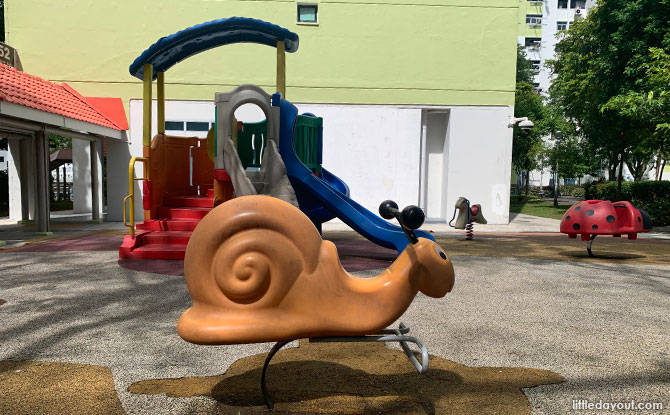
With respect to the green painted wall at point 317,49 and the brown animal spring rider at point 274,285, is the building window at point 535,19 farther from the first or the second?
the brown animal spring rider at point 274,285

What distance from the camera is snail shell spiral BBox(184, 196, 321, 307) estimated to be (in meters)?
2.11

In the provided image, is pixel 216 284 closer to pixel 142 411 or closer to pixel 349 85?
pixel 142 411

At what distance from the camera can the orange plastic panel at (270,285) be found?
2.11 m

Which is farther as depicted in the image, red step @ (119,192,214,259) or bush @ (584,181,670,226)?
bush @ (584,181,670,226)

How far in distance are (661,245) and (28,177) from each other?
55.4 ft

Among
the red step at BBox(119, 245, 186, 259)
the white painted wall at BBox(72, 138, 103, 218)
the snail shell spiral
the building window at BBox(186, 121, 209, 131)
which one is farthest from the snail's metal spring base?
the white painted wall at BBox(72, 138, 103, 218)

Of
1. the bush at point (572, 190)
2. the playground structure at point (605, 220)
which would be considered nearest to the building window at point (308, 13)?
the playground structure at point (605, 220)

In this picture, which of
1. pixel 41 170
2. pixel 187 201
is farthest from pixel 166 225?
pixel 41 170

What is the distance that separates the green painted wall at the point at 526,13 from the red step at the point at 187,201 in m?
48.1

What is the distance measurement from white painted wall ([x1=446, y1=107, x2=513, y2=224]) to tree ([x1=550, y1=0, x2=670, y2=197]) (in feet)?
10.9

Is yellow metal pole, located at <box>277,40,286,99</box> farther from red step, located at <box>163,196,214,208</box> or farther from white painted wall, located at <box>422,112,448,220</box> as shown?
white painted wall, located at <box>422,112,448,220</box>

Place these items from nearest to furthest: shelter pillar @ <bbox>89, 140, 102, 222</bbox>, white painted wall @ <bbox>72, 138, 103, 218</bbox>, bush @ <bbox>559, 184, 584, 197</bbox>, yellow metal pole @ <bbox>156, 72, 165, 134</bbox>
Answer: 1. yellow metal pole @ <bbox>156, 72, 165, 134</bbox>
2. shelter pillar @ <bbox>89, 140, 102, 222</bbox>
3. white painted wall @ <bbox>72, 138, 103, 218</bbox>
4. bush @ <bbox>559, 184, 584, 197</bbox>

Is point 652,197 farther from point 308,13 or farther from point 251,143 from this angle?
point 251,143

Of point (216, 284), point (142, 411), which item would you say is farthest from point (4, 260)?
point (216, 284)
